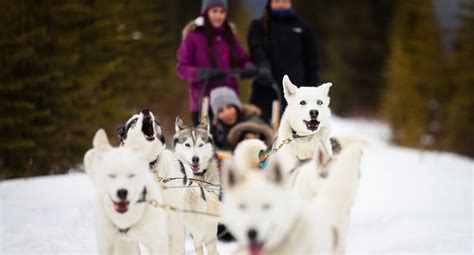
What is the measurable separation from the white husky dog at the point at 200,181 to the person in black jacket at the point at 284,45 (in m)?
1.82

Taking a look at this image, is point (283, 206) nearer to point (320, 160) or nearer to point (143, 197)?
point (320, 160)

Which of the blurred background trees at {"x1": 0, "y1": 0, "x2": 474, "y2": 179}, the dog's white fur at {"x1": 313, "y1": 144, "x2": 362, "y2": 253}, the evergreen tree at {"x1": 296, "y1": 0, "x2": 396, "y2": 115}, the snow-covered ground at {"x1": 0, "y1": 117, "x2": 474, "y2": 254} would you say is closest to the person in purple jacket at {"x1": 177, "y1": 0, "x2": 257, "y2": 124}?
the snow-covered ground at {"x1": 0, "y1": 117, "x2": 474, "y2": 254}

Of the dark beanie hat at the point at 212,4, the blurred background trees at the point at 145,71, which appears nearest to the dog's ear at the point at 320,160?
the dark beanie hat at the point at 212,4

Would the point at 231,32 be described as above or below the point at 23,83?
above

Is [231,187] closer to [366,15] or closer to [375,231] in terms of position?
[375,231]

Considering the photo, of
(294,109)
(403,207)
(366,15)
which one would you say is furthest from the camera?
(366,15)

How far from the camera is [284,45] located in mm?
6086

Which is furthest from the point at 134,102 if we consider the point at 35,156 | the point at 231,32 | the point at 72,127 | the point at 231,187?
the point at 231,187

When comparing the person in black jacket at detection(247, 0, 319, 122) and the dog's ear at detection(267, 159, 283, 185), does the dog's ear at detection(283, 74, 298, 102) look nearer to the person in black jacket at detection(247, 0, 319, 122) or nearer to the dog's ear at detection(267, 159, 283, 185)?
the dog's ear at detection(267, 159, 283, 185)

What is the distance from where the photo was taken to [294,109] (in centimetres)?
368

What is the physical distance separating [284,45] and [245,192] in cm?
427

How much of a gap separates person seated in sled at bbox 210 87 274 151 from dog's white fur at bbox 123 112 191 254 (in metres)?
2.45

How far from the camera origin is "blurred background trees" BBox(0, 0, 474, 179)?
10094 millimetres

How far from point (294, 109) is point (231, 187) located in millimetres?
1665
